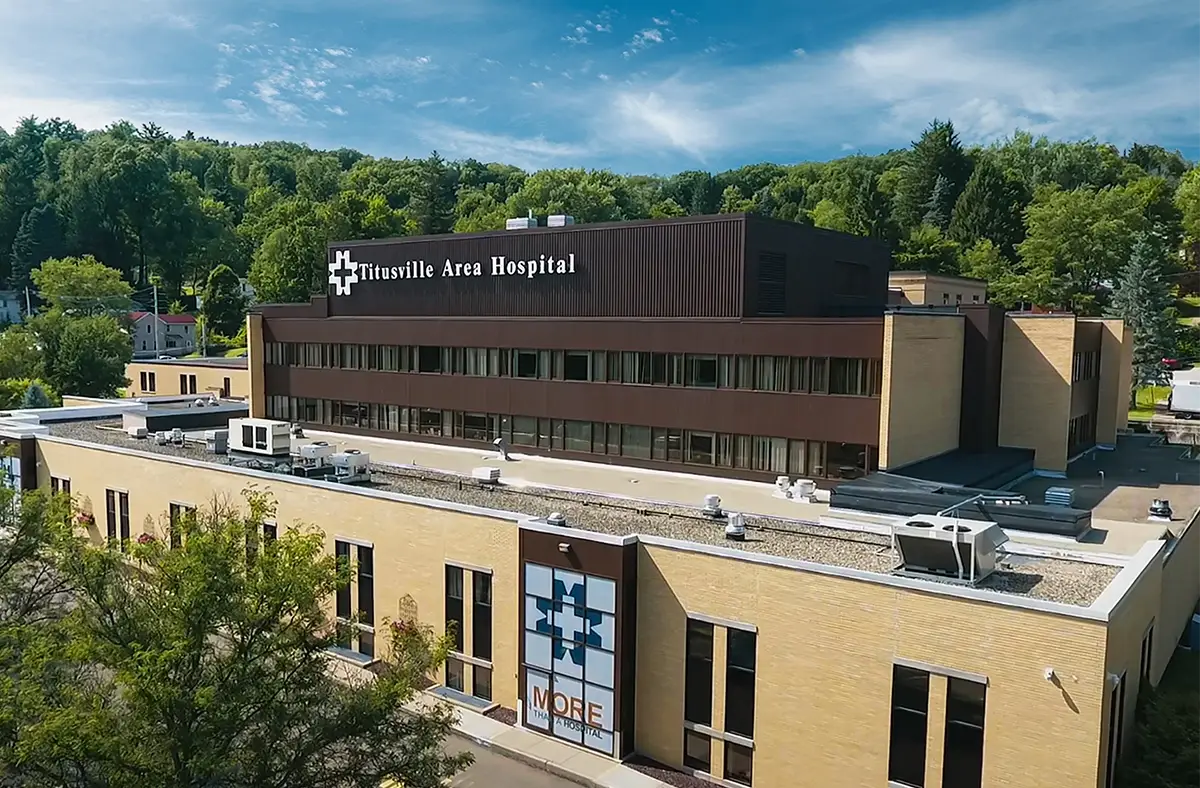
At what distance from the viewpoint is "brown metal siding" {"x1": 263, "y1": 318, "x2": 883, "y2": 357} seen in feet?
106

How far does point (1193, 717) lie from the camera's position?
18.6 m

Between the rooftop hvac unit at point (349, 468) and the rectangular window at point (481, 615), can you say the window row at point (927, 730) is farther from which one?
the rooftop hvac unit at point (349, 468)

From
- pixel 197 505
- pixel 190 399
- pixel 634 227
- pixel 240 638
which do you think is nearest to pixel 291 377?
pixel 190 399

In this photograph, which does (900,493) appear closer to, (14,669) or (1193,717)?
(1193,717)

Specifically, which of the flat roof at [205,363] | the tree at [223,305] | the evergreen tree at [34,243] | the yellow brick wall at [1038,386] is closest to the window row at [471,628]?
the yellow brick wall at [1038,386]

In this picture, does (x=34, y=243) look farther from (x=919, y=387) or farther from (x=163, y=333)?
(x=919, y=387)

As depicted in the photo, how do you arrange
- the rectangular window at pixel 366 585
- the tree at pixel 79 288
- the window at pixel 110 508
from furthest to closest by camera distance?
the tree at pixel 79 288 → the window at pixel 110 508 → the rectangular window at pixel 366 585

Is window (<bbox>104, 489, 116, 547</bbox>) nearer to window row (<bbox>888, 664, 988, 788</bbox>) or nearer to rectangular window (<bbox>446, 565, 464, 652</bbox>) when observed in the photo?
rectangular window (<bbox>446, 565, 464, 652</bbox>)

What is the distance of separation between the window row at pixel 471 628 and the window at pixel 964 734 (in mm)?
12124

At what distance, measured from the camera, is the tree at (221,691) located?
46.3 feet

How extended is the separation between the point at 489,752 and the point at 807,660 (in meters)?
8.68

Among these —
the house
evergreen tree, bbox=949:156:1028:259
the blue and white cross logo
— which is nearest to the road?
the blue and white cross logo

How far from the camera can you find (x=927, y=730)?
17781 mm

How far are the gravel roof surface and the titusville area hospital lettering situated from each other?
10799mm
